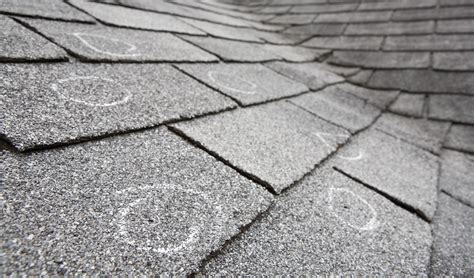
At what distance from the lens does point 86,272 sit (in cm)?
46

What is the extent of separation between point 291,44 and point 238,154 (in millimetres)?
2168

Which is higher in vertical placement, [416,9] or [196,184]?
[416,9]

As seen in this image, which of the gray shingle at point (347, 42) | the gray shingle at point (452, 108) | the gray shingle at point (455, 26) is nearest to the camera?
the gray shingle at point (452, 108)

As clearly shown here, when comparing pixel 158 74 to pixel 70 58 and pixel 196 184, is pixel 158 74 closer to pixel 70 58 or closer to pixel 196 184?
pixel 70 58

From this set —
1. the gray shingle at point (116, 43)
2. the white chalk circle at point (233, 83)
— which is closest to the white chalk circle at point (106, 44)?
the gray shingle at point (116, 43)

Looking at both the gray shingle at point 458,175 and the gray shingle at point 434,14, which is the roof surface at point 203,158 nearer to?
the gray shingle at point 458,175

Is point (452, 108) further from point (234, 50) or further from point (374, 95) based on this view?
point (234, 50)

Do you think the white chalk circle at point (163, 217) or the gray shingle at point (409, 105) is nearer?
the white chalk circle at point (163, 217)

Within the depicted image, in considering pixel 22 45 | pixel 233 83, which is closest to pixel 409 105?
pixel 233 83

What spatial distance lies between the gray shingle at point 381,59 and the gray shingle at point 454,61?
6cm

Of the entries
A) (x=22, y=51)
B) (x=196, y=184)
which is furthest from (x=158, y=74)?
(x=196, y=184)

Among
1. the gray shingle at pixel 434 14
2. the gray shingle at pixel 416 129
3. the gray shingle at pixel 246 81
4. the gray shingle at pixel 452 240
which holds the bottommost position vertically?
the gray shingle at pixel 452 240

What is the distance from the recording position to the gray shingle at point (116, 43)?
3.55ft

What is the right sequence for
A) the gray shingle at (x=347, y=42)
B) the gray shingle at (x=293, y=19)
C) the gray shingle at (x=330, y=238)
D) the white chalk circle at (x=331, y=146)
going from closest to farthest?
the gray shingle at (x=330, y=238) < the white chalk circle at (x=331, y=146) < the gray shingle at (x=347, y=42) < the gray shingle at (x=293, y=19)
